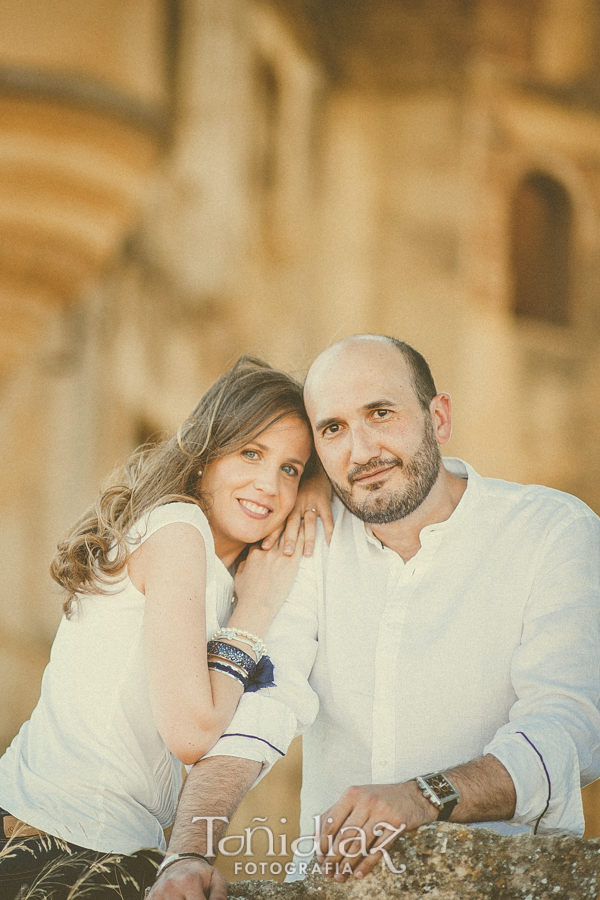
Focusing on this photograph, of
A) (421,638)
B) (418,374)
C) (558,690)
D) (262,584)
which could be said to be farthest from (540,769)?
(418,374)

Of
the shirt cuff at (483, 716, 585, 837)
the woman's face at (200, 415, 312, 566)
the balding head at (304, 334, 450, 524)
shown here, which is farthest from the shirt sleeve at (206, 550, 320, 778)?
the shirt cuff at (483, 716, 585, 837)

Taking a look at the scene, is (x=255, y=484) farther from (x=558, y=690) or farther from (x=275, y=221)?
(x=275, y=221)

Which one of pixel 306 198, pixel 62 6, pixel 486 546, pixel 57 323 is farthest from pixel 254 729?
pixel 306 198

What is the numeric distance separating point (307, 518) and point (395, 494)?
1.10ft

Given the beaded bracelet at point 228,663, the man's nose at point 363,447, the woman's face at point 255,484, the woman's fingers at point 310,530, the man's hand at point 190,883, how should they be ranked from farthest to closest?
the woman's fingers at point 310,530, the woman's face at point 255,484, the man's nose at point 363,447, the beaded bracelet at point 228,663, the man's hand at point 190,883

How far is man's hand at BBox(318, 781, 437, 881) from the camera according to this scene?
6.37 ft

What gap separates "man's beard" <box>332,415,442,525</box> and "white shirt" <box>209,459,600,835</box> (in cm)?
11

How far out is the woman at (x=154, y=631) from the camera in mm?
2270

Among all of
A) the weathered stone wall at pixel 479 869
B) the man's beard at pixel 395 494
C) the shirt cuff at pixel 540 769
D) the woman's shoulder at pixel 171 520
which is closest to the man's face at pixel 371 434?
the man's beard at pixel 395 494

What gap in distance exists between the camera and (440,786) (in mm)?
2092

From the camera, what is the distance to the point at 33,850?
222 centimetres

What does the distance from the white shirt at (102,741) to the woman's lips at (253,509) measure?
184 millimetres

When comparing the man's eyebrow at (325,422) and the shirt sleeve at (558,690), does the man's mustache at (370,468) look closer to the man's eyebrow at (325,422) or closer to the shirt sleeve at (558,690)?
the man's eyebrow at (325,422)

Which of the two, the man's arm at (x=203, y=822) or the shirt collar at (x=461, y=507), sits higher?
the shirt collar at (x=461, y=507)
